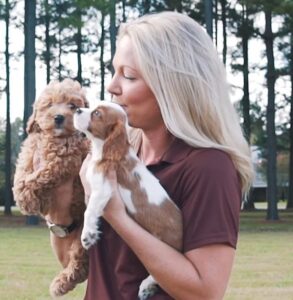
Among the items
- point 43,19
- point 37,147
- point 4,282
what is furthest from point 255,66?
point 37,147

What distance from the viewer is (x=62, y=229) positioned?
3.23 m

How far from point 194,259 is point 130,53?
696 millimetres

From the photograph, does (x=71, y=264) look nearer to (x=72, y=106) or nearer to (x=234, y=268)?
(x=72, y=106)

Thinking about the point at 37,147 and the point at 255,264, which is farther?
the point at 255,264

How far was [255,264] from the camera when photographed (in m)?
13.6

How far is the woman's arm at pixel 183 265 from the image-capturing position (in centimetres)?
230

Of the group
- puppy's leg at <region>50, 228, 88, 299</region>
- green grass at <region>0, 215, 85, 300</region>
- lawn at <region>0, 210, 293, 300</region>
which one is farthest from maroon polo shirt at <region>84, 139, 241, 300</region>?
lawn at <region>0, 210, 293, 300</region>

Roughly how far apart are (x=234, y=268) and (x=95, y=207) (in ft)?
34.8

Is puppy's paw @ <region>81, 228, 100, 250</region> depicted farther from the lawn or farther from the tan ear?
the lawn

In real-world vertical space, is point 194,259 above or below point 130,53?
below

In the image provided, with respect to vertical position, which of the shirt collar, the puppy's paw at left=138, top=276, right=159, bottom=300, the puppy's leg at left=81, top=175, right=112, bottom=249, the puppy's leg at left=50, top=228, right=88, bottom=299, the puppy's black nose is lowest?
the puppy's leg at left=50, top=228, right=88, bottom=299

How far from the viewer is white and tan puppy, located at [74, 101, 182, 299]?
95.1 inches

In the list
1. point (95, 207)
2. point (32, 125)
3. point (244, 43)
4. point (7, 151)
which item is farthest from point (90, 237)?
point (7, 151)

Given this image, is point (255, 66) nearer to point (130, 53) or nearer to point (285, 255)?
point (285, 255)
